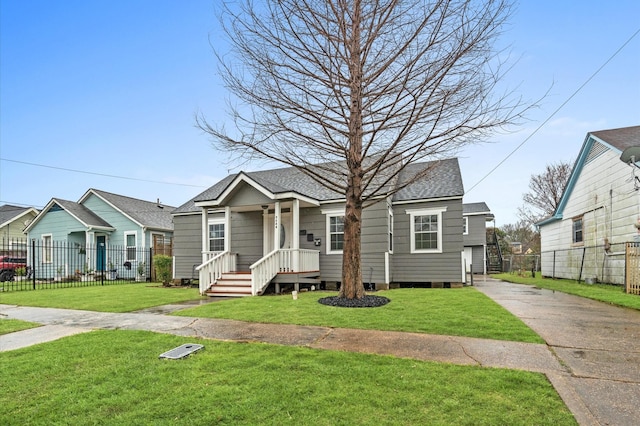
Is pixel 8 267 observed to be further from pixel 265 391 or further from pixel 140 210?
pixel 265 391

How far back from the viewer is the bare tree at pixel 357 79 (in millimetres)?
7211

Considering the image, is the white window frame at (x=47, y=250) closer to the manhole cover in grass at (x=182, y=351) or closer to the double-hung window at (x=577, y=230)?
the manhole cover in grass at (x=182, y=351)

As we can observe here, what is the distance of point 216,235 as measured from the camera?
15.0 meters

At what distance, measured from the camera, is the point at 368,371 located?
359 centimetres

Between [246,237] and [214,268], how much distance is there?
2678 mm

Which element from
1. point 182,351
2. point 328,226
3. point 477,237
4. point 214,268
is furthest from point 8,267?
point 477,237

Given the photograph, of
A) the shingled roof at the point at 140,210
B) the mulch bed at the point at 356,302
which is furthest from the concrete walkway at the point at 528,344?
the shingled roof at the point at 140,210

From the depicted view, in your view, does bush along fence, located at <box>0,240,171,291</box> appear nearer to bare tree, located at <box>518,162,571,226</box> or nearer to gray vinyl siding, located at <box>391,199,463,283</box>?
gray vinyl siding, located at <box>391,199,463,283</box>

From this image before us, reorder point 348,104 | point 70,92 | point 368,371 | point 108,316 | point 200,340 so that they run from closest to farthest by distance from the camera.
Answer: point 368,371 → point 200,340 → point 108,316 → point 348,104 → point 70,92

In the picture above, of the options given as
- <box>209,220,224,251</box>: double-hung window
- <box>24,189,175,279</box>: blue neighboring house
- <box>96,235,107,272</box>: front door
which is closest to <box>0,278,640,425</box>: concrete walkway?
<box>209,220,224,251</box>: double-hung window

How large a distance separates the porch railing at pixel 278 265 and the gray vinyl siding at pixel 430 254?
3100mm

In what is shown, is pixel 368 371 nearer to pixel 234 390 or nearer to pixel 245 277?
pixel 234 390

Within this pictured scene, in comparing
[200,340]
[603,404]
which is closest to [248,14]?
[200,340]

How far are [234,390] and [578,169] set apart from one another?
17.4 metres
